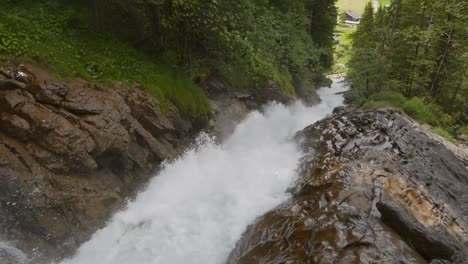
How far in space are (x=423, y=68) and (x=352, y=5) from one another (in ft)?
364

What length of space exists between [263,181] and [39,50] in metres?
8.27

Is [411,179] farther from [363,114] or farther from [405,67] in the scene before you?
[405,67]

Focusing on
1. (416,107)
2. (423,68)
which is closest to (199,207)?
(416,107)

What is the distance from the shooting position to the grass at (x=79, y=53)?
11.0 metres

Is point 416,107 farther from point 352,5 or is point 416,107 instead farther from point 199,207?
point 352,5

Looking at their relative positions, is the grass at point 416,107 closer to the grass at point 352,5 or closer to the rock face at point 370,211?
the rock face at point 370,211

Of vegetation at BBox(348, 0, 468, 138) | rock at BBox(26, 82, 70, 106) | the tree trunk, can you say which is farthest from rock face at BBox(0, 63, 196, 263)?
the tree trunk

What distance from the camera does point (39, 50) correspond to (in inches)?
436

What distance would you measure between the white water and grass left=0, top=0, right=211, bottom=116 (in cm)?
267

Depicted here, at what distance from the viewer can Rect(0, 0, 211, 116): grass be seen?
11.0 meters

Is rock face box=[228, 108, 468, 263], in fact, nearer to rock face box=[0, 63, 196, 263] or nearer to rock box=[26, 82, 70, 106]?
rock face box=[0, 63, 196, 263]

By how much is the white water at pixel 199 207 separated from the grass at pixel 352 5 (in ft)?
385

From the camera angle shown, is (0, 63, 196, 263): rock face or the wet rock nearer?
(0, 63, 196, 263): rock face

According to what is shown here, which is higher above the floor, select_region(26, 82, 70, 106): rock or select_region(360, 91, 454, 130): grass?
select_region(26, 82, 70, 106): rock
